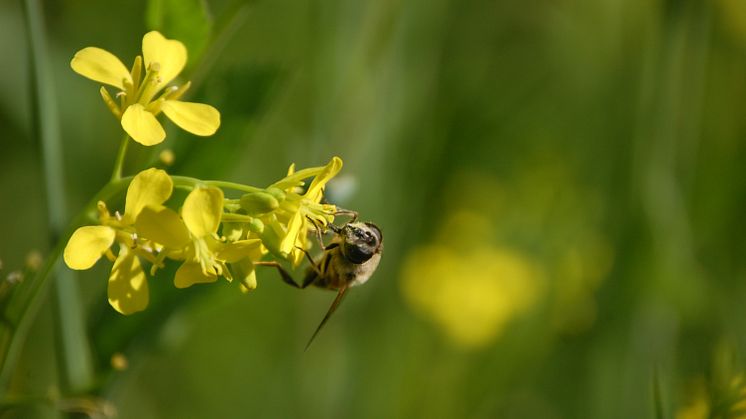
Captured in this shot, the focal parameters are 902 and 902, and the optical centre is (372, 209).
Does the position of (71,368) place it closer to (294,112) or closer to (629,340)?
(629,340)

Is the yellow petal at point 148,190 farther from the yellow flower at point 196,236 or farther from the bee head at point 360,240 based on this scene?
the bee head at point 360,240

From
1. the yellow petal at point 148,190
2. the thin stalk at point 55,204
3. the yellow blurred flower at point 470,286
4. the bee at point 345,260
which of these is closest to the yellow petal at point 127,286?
the yellow petal at point 148,190

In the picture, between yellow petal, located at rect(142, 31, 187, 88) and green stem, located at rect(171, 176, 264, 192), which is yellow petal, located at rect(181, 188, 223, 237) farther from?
yellow petal, located at rect(142, 31, 187, 88)

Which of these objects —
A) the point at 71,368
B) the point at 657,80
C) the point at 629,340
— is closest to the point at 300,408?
the point at 629,340

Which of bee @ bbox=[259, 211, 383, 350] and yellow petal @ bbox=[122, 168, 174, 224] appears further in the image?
bee @ bbox=[259, 211, 383, 350]

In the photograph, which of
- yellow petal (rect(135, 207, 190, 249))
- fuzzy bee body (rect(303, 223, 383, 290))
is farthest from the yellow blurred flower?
yellow petal (rect(135, 207, 190, 249))
